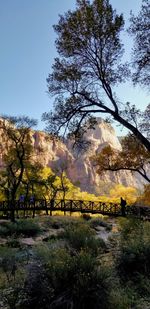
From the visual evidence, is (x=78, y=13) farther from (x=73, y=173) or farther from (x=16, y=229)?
(x=73, y=173)

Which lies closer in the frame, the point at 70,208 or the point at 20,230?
the point at 20,230

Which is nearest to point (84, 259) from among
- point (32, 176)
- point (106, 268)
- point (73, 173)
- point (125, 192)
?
point (106, 268)

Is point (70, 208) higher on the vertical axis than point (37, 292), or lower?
higher

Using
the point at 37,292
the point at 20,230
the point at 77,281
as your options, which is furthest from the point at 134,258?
the point at 20,230

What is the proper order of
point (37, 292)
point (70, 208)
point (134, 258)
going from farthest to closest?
point (70, 208) → point (134, 258) → point (37, 292)

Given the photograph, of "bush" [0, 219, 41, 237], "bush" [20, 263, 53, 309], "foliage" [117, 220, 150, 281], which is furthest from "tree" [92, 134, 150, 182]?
"bush" [20, 263, 53, 309]

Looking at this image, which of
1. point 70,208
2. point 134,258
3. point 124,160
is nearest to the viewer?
point 134,258

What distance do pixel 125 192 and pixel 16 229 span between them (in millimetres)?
47498

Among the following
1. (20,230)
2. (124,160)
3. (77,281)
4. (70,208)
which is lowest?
(20,230)

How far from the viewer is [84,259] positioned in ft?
17.7

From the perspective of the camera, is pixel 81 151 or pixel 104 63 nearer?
pixel 104 63

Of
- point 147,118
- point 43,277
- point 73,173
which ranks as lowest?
point 43,277

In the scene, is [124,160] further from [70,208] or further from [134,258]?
[134,258]

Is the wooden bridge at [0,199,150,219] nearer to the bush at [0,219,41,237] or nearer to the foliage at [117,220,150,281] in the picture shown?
the bush at [0,219,41,237]
